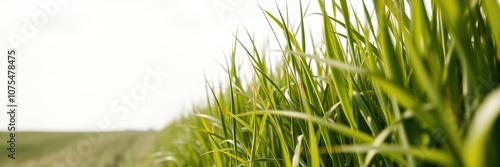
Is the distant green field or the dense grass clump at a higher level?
the dense grass clump

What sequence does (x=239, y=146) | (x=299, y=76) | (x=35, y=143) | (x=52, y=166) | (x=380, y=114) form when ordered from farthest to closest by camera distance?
(x=35, y=143) < (x=52, y=166) < (x=239, y=146) < (x=299, y=76) < (x=380, y=114)

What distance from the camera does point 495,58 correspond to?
647 mm

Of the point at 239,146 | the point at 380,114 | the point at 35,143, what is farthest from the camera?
the point at 35,143

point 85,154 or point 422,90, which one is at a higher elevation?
point 422,90

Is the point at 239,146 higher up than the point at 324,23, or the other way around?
the point at 324,23

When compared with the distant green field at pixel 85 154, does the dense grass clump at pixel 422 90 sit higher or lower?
higher

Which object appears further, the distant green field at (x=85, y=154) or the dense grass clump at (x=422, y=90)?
the distant green field at (x=85, y=154)

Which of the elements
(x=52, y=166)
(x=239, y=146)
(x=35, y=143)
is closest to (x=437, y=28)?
(x=239, y=146)

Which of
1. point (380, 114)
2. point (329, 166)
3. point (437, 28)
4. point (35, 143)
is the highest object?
point (437, 28)

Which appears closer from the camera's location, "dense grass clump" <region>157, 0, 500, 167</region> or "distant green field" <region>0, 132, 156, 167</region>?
"dense grass clump" <region>157, 0, 500, 167</region>

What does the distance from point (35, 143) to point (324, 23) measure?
42.7 ft

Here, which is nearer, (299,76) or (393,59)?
(393,59)

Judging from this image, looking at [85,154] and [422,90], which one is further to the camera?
[85,154]

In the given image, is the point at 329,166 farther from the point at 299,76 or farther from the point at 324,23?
the point at 324,23
